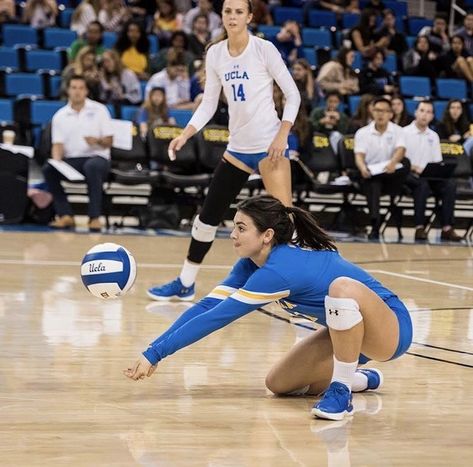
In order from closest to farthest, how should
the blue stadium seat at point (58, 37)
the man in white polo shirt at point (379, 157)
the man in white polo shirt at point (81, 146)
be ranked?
the man in white polo shirt at point (81, 146), the man in white polo shirt at point (379, 157), the blue stadium seat at point (58, 37)

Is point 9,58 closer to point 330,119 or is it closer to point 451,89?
point 330,119

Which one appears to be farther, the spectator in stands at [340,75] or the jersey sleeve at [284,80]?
the spectator in stands at [340,75]

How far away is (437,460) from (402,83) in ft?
40.8

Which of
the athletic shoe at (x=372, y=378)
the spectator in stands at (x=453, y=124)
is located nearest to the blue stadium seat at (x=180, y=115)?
the spectator in stands at (x=453, y=124)

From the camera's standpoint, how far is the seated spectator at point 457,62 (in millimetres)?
16078

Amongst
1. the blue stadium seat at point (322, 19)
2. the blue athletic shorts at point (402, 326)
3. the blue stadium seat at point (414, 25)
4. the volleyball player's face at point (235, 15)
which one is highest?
the volleyball player's face at point (235, 15)

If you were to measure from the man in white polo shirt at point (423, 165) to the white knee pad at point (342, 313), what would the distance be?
27.4ft

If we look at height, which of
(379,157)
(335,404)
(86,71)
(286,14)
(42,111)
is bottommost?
(379,157)

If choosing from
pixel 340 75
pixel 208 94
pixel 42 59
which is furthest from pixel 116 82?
pixel 208 94

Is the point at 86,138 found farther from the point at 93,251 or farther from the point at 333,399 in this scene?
the point at 333,399

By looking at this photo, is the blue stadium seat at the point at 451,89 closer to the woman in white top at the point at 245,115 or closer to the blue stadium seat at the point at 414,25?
the blue stadium seat at the point at 414,25

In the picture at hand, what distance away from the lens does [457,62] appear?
16.1 metres

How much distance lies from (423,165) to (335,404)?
860 centimetres

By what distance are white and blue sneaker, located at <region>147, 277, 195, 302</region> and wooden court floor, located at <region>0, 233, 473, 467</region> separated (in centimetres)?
9
